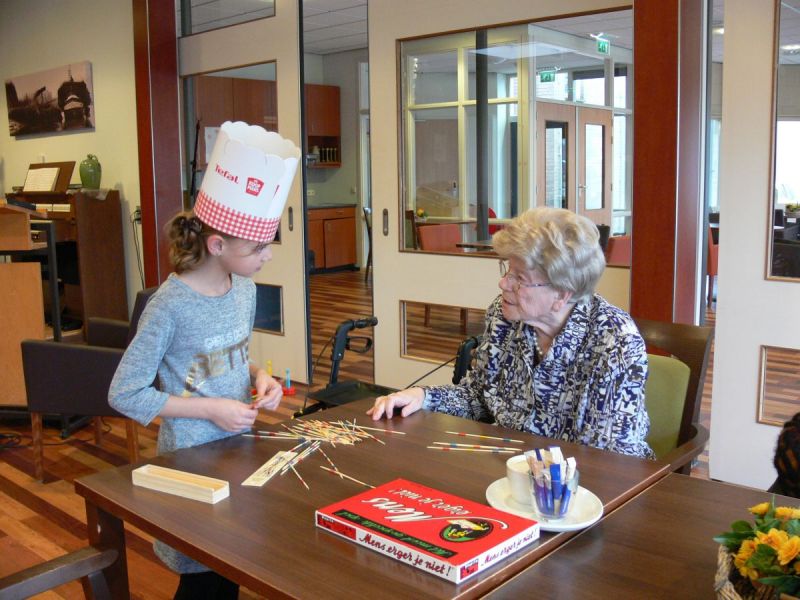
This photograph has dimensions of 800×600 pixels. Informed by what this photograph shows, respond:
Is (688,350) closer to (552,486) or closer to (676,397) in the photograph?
(676,397)

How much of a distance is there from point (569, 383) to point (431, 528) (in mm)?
734

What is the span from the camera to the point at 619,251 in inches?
143

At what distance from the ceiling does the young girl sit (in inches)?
85.7

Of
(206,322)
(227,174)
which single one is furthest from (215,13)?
(206,322)

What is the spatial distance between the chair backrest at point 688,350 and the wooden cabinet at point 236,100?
337 centimetres

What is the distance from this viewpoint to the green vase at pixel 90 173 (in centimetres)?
637

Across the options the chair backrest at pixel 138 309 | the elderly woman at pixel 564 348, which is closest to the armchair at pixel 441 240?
the chair backrest at pixel 138 309

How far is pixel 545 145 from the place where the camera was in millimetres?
3977

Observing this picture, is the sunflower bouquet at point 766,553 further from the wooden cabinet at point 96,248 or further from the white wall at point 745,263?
the wooden cabinet at point 96,248

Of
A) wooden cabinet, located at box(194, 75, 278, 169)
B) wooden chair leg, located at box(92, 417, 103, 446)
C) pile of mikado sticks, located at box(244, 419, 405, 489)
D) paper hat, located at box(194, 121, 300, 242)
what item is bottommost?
wooden chair leg, located at box(92, 417, 103, 446)

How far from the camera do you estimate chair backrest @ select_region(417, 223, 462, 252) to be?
424 centimetres

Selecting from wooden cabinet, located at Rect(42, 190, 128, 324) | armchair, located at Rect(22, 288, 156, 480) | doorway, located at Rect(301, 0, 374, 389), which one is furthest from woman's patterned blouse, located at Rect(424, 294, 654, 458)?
doorway, located at Rect(301, 0, 374, 389)

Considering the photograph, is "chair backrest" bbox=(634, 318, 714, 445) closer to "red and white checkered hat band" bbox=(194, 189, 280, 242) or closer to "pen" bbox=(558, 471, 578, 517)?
"pen" bbox=(558, 471, 578, 517)

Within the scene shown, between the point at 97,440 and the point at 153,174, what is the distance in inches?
91.0
